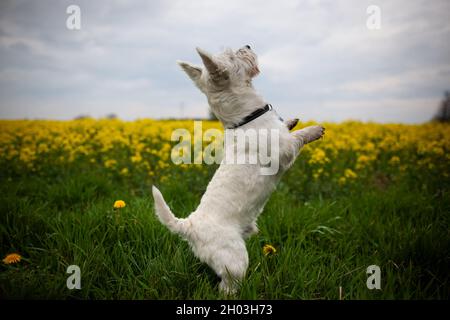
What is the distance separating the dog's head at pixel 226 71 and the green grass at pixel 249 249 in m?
1.60

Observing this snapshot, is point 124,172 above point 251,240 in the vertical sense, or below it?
above

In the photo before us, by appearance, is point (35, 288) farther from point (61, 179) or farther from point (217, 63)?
point (61, 179)

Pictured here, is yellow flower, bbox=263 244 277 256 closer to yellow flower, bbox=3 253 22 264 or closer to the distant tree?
yellow flower, bbox=3 253 22 264

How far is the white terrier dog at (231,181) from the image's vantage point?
8.89 feet

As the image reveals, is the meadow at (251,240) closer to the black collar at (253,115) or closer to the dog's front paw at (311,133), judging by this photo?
the dog's front paw at (311,133)

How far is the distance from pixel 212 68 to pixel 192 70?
0.36 m

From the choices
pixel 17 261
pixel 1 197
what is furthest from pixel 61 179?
pixel 17 261

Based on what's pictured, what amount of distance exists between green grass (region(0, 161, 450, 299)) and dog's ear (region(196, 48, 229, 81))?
1.66m

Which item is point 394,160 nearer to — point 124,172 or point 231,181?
point 231,181

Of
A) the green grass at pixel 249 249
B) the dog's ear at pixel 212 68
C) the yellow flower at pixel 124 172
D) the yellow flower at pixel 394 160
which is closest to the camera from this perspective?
the dog's ear at pixel 212 68

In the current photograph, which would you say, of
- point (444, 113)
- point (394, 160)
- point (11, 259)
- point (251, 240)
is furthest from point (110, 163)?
point (444, 113)

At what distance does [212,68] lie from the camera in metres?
2.71

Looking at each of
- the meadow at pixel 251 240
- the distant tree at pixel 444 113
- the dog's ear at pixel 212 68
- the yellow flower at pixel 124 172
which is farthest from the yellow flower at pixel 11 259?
the distant tree at pixel 444 113

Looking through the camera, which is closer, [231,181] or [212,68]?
[212,68]
